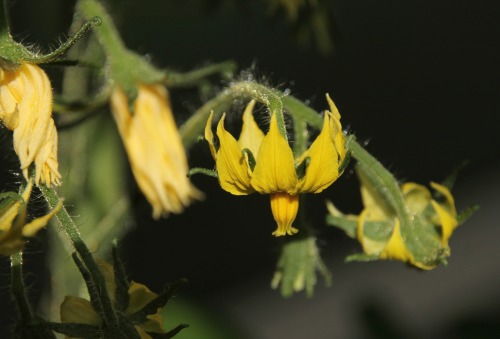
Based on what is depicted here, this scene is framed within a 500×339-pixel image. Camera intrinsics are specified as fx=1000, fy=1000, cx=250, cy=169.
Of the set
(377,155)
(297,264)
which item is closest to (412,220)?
A: (297,264)

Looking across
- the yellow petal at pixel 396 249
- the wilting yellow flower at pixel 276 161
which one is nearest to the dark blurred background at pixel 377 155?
the yellow petal at pixel 396 249

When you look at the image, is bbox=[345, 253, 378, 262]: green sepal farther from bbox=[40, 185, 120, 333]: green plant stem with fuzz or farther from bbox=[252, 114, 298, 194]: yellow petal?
bbox=[40, 185, 120, 333]: green plant stem with fuzz

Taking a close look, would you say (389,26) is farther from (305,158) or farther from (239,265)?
(305,158)

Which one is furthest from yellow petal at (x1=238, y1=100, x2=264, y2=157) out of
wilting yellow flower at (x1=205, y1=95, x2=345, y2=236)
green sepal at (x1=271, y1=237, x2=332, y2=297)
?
green sepal at (x1=271, y1=237, x2=332, y2=297)

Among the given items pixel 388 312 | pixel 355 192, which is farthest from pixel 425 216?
pixel 355 192

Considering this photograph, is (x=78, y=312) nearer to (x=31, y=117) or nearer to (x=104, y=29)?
(x=31, y=117)
